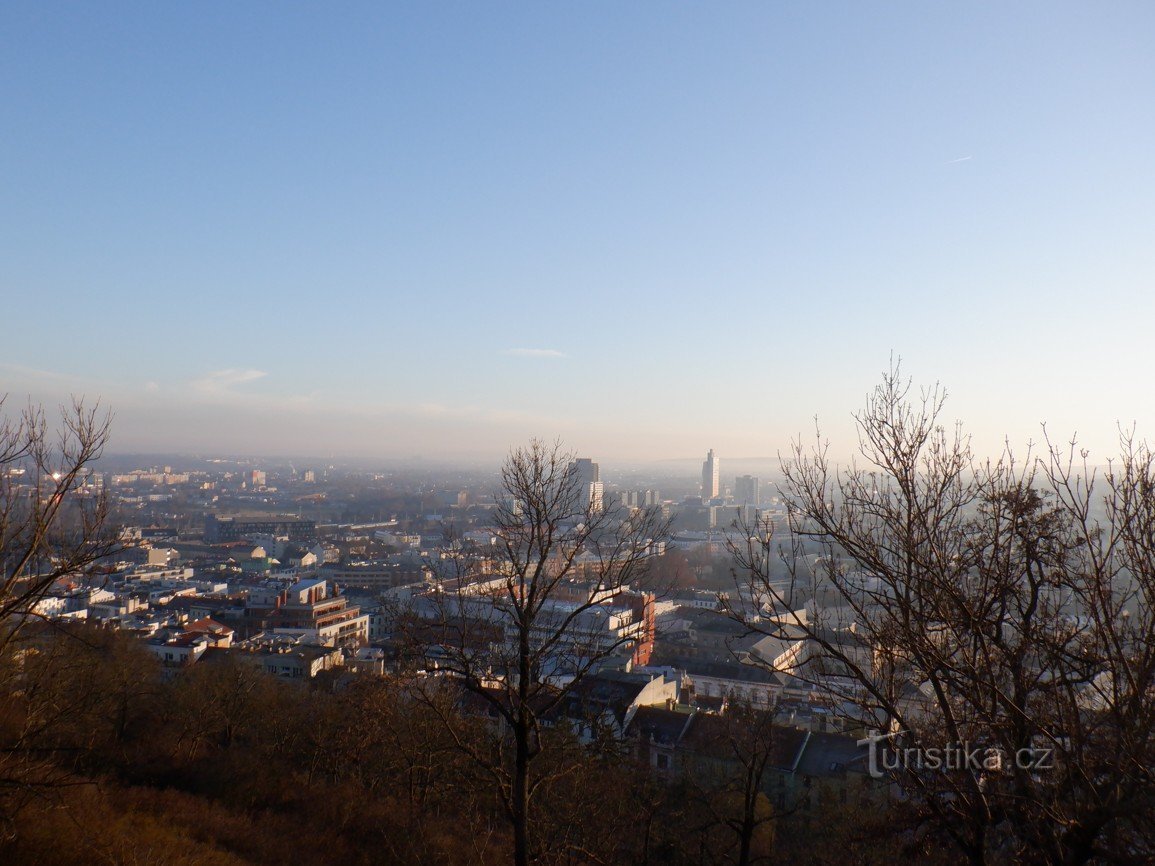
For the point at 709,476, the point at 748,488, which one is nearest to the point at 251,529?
the point at 748,488

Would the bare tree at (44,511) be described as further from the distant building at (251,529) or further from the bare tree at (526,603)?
the distant building at (251,529)

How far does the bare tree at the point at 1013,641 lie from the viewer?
2.40m

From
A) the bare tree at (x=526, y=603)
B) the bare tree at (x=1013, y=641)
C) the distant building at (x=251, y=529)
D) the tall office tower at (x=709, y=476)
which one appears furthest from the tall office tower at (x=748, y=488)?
the bare tree at (x=1013, y=641)

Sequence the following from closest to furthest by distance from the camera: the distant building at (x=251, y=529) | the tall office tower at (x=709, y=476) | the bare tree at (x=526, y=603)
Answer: the bare tree at (x=526, y=603), the distant building at (x=251, y=529), the tall office tower at (x=709, y=476)

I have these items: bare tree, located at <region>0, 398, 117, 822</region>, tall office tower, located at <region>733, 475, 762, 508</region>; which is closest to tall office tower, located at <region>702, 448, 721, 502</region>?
tall office tower, located at <region>733, 475, 762, 508</region>

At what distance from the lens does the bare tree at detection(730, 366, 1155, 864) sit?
2.40 m

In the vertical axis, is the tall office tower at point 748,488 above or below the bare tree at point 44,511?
below

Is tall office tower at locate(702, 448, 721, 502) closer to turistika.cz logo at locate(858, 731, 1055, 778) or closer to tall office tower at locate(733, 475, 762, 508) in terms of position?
tall office tower at locate(733, 475, 762, 508)

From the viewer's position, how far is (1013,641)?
140 inches

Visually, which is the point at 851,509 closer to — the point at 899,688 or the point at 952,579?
the point at 952,579

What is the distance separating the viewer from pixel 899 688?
136 inches

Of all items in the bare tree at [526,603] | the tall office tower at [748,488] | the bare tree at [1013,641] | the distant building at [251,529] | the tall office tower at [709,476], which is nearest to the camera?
the bare tree at [1013,641]

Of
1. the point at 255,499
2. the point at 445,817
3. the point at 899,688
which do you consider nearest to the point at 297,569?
the point at 445,817

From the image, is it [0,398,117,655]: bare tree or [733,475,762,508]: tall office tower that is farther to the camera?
[733,475,762,508]: tall office tower
